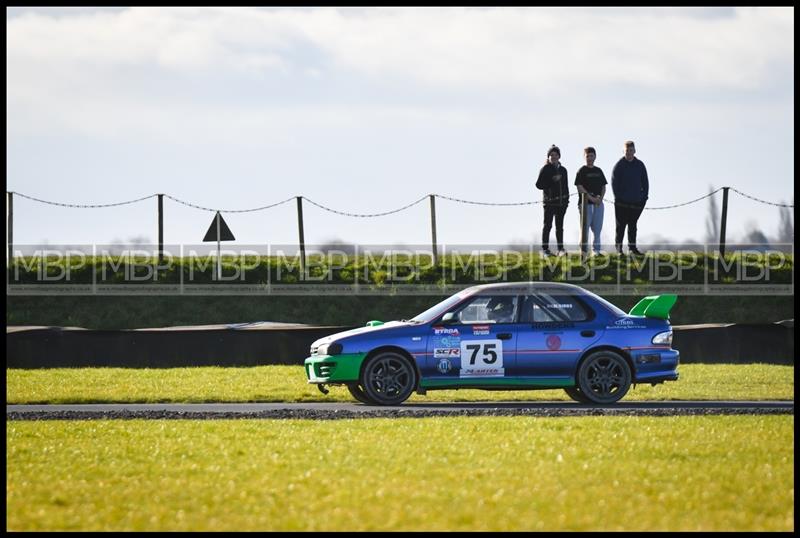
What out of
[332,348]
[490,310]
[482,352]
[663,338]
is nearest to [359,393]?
[332,348]

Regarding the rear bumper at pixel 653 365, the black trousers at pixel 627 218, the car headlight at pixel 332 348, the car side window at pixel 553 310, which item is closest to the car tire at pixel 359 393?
the car headlight at pixel 332 348

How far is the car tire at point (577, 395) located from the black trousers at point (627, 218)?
10151 mm

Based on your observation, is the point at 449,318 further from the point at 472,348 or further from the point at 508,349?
the point at 508,349

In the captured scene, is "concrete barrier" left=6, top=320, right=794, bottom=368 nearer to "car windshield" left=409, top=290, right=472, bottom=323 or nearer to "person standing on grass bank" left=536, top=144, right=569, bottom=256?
"car windshield" left=409, top=290, right=472, bottom=323

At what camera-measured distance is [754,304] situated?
1073 inches

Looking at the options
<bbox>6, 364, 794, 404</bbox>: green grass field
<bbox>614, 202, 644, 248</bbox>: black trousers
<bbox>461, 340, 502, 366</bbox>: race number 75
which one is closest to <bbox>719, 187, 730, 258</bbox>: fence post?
<bbox>614, 202, 644, 248</bbox>: black trousers

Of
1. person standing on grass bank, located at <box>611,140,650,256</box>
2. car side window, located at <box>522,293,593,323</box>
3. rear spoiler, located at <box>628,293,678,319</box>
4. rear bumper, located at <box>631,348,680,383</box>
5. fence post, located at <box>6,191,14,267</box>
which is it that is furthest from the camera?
fence post, located at <box>6,191,14,267</box>

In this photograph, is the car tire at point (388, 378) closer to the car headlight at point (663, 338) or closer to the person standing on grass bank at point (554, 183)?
the car headlight at point (663, 338)

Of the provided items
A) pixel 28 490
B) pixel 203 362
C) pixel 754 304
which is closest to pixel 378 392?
pixel 203 362

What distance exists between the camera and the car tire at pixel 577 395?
15727 millimetres

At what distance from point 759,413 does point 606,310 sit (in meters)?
2.66

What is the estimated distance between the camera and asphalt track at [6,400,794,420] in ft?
45.0

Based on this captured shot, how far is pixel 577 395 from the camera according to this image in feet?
54.4

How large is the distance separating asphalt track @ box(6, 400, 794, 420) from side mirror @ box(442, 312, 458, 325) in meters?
0.97
